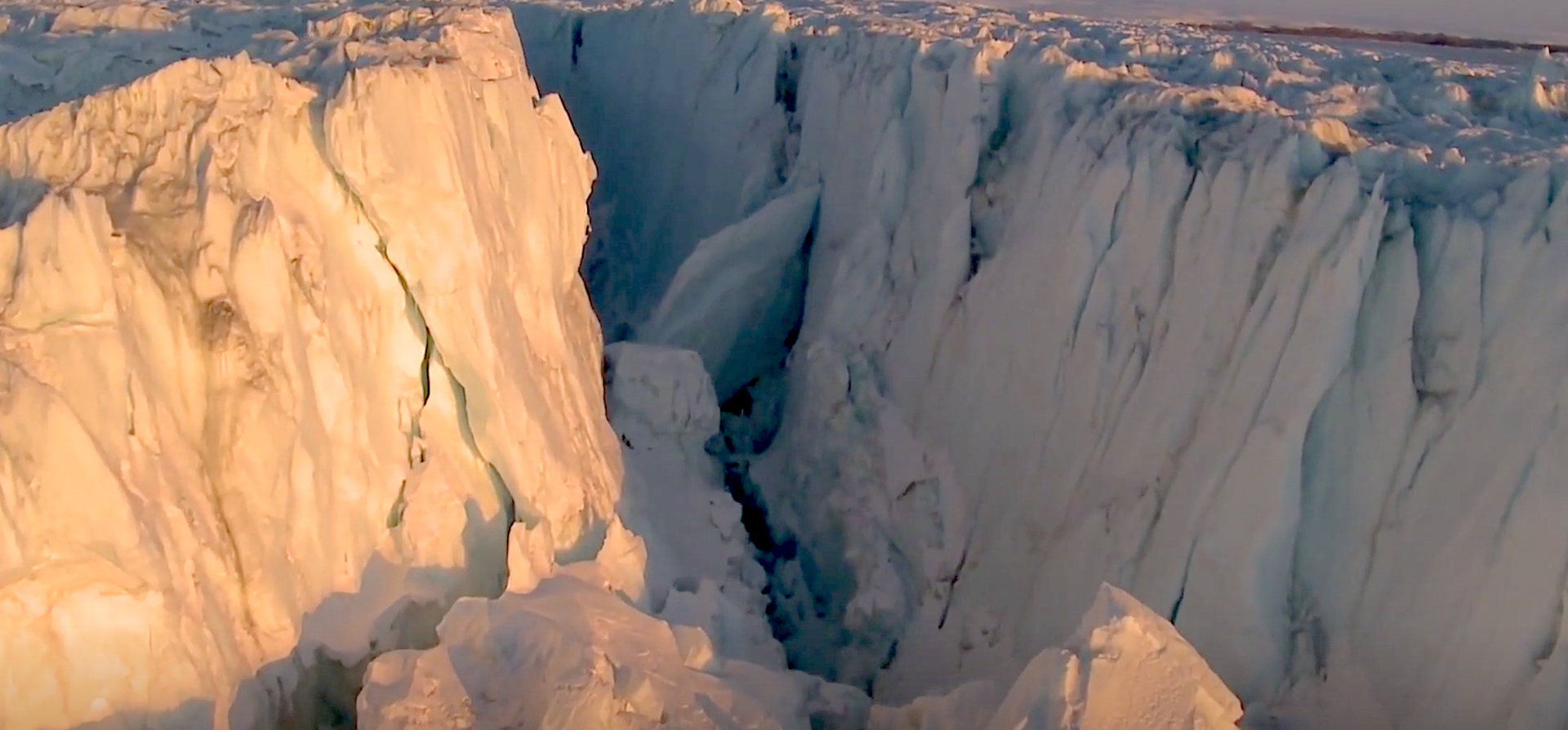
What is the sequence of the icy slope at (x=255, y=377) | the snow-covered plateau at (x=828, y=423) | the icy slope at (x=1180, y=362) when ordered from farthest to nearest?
1. the icy slope at (x=1180, y=362)
2. the snow-covered plateau at (x=828, y=423)
3. the icy slope at (x=255, y=377)

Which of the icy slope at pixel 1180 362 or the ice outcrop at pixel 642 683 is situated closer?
the ice outcrop at pixel 642 683

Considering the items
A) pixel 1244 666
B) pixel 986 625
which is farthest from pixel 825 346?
pixel 1244 666

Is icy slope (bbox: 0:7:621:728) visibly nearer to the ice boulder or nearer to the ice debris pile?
the ice debris pile

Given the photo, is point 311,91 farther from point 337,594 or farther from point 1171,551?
point 1171,551

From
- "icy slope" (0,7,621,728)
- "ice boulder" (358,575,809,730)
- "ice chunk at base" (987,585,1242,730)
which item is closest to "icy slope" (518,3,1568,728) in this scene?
"ice chunk at base" (987,585,1242,730)

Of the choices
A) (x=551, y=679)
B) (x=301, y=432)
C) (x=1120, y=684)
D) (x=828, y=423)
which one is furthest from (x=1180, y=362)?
(x=301, y=432)

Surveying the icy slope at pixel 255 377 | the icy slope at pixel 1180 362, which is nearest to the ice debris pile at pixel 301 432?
the icy slope at pixel 255 377

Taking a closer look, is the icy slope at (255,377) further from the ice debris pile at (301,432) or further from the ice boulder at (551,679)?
the ice boulder at (551,679)
